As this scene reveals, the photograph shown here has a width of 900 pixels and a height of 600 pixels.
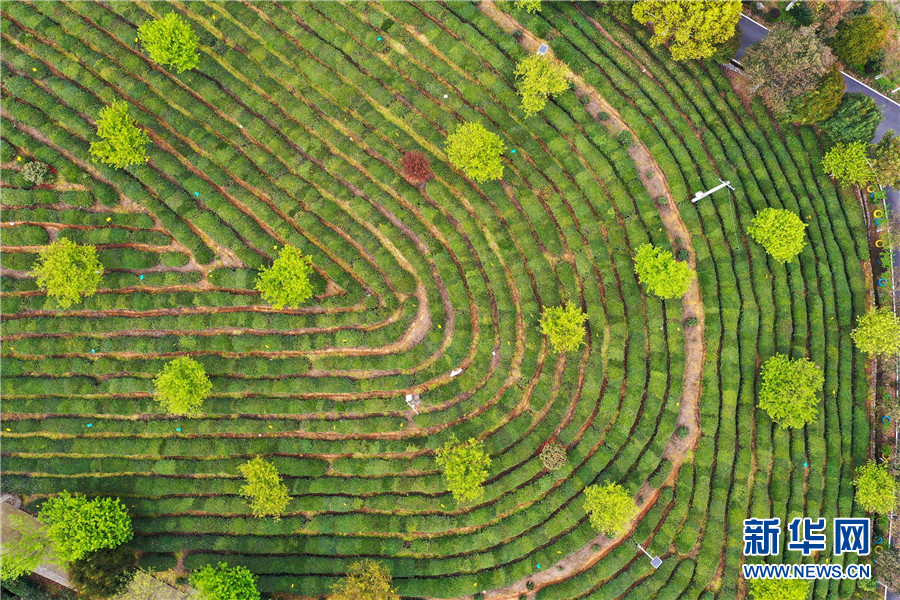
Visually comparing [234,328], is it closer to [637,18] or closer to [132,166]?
[132,166]

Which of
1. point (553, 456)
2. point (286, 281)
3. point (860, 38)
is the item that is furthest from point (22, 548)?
point (860, 38)

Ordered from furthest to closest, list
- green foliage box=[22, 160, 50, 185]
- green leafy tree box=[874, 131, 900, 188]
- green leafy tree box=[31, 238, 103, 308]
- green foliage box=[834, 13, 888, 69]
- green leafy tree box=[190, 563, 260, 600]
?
green foliage box=[834, 13, 888, 69] → green leafy tree box=[874, 131, 900, 188] → green foliage box=[22, 160, 50, 185] → green leafy tree box=[31, 238, 103, 308] → green leafy tree box=[190, 563, 260, 600]

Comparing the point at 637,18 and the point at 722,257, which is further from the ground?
the point at 637,18

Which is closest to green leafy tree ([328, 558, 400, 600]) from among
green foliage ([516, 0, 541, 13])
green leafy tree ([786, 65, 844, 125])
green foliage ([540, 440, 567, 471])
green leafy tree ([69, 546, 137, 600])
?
green foliage ([540, 440, 567, 471])

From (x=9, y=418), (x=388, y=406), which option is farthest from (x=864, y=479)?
(x=9, y=418)

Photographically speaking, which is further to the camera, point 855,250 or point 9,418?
point 855,250

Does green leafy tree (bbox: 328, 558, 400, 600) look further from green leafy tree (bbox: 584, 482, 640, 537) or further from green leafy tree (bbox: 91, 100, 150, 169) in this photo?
green leafy tree (bbox: 91, 100, 150, 169)
